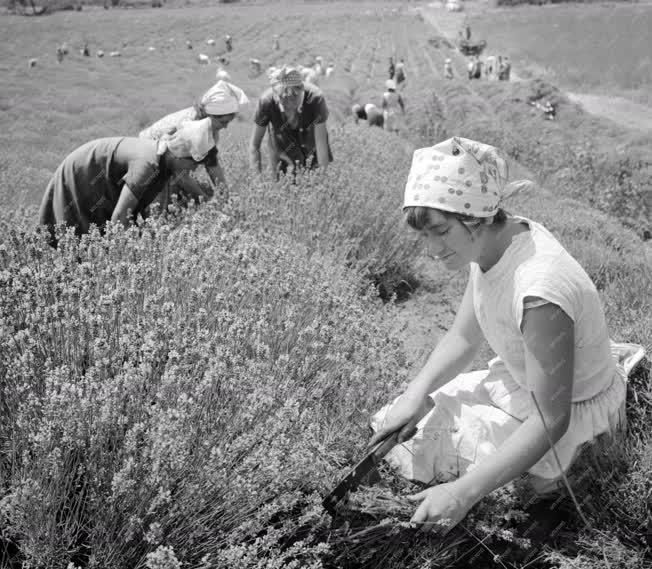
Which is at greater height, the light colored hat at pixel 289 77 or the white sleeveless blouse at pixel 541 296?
the light colored hat at pixel 289 77

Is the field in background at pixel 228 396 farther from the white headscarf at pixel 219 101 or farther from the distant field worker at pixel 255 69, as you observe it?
the distant field worker at pixel 255 69

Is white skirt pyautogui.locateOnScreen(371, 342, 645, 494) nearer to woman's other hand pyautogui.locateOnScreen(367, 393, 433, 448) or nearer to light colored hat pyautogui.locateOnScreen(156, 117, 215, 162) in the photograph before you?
woman's other hand pyautogui.locateOnScreen(367, 393, 433, 448)

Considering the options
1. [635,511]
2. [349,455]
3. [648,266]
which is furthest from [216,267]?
[648,266]

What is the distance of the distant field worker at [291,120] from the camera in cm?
439

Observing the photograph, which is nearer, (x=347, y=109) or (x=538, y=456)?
(x=538, y=456)

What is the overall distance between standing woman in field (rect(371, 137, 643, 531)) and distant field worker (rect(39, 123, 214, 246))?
71.0 inches

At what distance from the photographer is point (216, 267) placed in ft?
7.08

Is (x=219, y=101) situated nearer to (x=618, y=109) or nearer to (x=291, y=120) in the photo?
(x=291, y=120)

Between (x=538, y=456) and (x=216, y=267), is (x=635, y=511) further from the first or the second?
(x=216, y=267)

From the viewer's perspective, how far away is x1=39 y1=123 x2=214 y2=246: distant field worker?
3150mm

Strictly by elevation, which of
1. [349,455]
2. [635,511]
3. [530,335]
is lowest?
[635,511]

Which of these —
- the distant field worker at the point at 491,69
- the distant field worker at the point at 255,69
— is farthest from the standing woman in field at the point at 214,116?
the distant field worker at the point at 491,69

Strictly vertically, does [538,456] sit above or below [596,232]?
above

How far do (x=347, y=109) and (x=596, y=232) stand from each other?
12103mm
